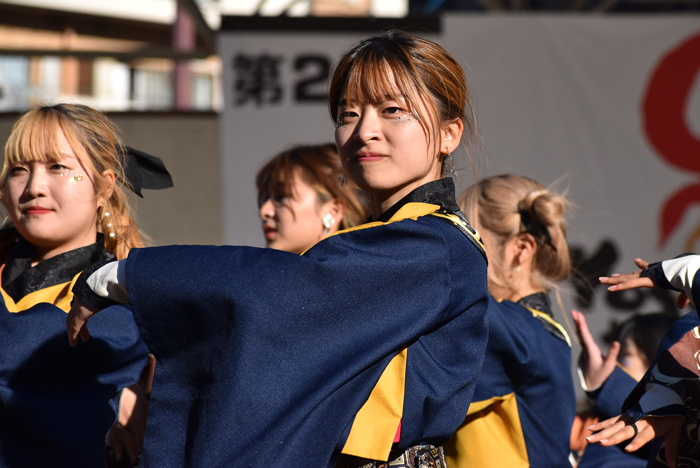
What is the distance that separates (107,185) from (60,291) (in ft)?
0.97

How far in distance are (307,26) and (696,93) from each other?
2299mm

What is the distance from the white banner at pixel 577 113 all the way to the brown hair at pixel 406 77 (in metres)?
2.73

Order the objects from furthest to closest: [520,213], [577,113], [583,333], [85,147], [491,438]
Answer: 1. [577,113]
2. [520,213]
3. [583,333]
4. [491,438]
5. [85,147]

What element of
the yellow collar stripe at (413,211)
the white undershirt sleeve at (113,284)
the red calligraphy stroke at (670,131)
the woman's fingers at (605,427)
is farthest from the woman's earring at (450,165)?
the red calligraphy stroke at (670,131)

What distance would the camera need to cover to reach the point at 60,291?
1654mm

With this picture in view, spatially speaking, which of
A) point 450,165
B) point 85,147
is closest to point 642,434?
point 450,165

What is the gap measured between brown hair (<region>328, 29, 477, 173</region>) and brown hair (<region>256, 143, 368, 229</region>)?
93cm

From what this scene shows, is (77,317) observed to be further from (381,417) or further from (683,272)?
(683,272)

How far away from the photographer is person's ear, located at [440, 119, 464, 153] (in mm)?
1443

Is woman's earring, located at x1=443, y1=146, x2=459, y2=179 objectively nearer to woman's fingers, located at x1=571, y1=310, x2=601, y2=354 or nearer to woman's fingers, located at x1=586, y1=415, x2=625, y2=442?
woman's fingers, located at x1=586, y1=415, x2=625, y2=442

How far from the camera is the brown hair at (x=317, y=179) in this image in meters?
2.40

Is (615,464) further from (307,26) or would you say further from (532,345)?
(307,26)

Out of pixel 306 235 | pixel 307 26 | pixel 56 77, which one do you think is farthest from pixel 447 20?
pixel 56 77

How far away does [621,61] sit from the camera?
4230 mm
